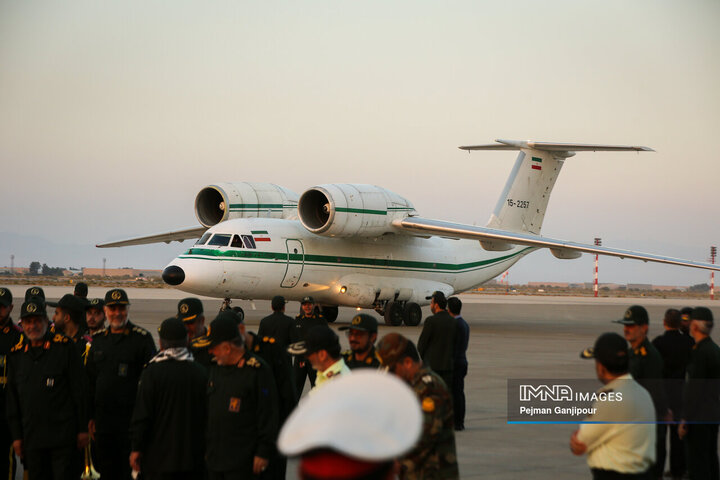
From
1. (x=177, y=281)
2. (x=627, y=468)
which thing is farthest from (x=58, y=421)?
(x=177, y=281)

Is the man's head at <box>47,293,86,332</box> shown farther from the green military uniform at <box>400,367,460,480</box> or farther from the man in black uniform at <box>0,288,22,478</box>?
the green military uniform at <box>400,367,460,480</box>

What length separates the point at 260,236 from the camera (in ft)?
74.6

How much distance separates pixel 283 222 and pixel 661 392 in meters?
17.9

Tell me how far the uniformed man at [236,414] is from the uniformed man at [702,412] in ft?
11.1

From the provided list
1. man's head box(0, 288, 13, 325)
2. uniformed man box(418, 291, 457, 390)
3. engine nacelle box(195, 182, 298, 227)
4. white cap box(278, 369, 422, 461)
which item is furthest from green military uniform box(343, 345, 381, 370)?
engine nacelle box(195, 182, 298, 227)

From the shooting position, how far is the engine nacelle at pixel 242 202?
2605 centimetres

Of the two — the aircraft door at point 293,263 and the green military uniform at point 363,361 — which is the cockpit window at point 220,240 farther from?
the green military uniform at point 363,361

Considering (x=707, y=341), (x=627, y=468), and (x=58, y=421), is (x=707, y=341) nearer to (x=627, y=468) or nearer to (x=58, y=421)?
(x=627, y=468)

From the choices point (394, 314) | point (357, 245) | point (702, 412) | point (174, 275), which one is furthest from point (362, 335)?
point (394, 314)

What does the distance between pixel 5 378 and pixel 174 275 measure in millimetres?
14357

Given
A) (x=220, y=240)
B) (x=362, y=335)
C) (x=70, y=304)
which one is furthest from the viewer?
(x=220, y=240)

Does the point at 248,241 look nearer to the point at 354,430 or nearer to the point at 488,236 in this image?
the point at 488,236

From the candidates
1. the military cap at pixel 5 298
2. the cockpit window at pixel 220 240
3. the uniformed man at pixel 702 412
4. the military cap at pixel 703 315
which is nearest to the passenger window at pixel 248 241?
the cockpit window at pixel 220 240

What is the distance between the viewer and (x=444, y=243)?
90.7 feet
